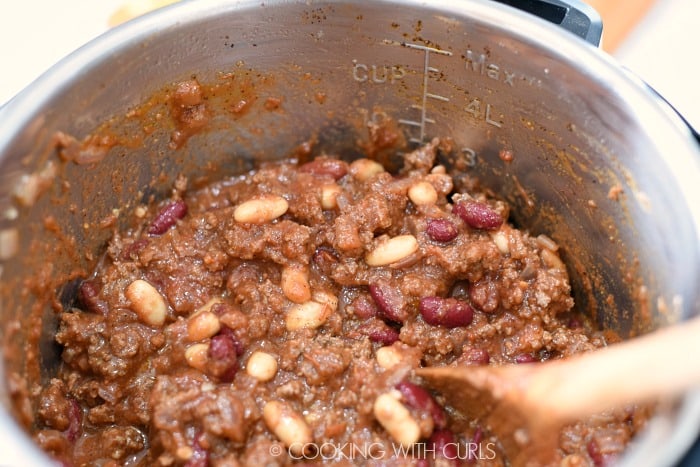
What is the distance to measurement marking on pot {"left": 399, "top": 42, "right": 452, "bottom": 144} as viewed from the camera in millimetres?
1863

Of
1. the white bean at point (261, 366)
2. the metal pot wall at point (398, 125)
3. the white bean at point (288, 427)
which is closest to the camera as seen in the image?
the metal pot wall at point (398, 125)

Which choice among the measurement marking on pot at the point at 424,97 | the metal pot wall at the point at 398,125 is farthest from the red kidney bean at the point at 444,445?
the measurement marking on pot at the point at 424,97

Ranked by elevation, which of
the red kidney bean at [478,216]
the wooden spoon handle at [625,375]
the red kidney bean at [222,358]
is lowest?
the red kidney bean at [222,358]

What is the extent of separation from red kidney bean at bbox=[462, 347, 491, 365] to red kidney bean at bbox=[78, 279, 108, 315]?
96 cm

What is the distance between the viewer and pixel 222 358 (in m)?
1.71

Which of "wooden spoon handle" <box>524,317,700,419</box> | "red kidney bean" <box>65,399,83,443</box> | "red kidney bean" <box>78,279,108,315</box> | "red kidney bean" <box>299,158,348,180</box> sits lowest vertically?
"red kidney bean" <box>65,399,83,443</box>

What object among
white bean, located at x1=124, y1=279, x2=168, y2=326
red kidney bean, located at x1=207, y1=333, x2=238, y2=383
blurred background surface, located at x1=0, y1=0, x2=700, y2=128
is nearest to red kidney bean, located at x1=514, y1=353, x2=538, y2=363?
red kidney bean, located at x1=207, y1=333, x2=238, y2=383

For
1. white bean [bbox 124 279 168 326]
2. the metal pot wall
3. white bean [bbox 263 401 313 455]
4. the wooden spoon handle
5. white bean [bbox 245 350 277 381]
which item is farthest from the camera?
white bean [bbox 124 279 168 326]

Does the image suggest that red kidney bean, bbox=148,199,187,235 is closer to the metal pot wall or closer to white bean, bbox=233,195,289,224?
the metal pot wall

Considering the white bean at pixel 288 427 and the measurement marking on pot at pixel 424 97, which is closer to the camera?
the white bean at pixel 288 427

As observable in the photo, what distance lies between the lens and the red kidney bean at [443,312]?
1831 millimetres

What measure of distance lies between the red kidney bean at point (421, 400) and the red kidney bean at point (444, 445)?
20 millimetres

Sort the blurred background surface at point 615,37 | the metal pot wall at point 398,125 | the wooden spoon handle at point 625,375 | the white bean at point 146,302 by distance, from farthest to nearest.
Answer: the blurred background surface at point 615,37 < the white bean at point 146,302 < the metal pot wall at point 398,125 < the wooden spoon handle at point 625,375

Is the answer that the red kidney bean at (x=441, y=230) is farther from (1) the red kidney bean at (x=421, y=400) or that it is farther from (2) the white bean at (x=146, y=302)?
(2) the white bean at (x=146, y=302)
